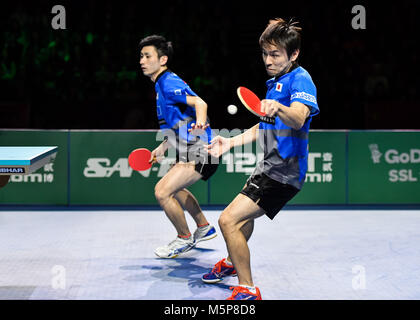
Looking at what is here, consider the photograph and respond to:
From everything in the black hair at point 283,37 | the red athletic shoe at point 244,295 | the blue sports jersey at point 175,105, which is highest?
the black hair at point 283,37

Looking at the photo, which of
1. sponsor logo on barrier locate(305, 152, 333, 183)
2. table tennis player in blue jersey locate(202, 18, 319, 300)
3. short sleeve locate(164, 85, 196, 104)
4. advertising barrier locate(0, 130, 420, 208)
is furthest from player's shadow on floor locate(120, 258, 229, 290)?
sponsor logo on barrier locate(305, 152, 333, 183)

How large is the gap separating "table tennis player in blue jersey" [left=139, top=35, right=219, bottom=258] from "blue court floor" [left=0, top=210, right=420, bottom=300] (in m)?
0.33

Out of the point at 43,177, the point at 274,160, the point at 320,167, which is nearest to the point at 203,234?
the point at 274,160

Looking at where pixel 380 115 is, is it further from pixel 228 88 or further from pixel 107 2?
pixel 107 2

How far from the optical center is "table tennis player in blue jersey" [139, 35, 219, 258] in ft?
16.3

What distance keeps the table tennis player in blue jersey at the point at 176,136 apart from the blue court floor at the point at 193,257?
0.33m

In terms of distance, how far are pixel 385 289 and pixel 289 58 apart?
70.8 inches

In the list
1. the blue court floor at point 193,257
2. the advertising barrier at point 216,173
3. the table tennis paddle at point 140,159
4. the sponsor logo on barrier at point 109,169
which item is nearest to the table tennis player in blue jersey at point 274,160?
the blue court floor at point 193,257

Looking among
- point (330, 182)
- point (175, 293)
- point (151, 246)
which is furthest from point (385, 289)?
point (330, 182)

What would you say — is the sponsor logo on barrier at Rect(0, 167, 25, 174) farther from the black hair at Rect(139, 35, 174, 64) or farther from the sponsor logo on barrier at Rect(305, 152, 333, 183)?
the sponsor logo on barrier at Rect(305, 152, 333, 183)

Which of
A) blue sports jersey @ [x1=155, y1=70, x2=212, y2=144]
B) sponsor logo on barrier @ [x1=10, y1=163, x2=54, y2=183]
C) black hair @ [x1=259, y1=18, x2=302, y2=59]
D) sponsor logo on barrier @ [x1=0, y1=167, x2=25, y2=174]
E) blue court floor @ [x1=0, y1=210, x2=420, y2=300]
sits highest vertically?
black hair @ [x1=259, y1=18, x2=302, y2=59]

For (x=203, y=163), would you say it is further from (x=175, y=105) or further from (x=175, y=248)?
(x=175, y=248)

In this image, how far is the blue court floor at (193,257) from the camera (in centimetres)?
411

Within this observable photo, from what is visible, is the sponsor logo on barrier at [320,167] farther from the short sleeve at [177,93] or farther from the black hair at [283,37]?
the black hair at [283,37]
